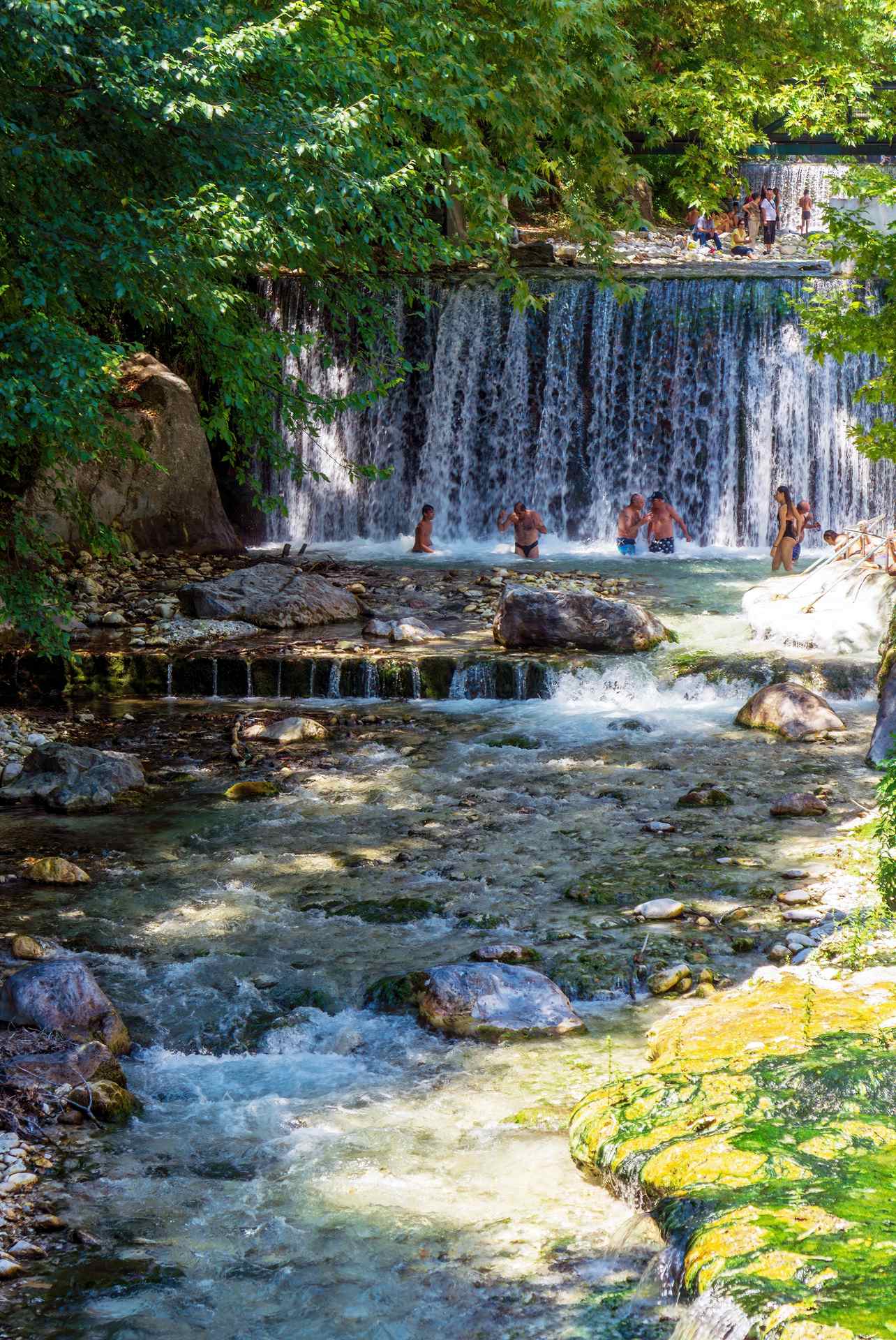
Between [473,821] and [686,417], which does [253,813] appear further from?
[686,417]

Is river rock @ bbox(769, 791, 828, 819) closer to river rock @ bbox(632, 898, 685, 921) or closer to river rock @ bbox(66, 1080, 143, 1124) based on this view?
river rock @ bbox(632, 898, 685, 921)

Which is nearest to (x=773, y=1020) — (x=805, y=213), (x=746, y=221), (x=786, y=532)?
(x=786, y=532)

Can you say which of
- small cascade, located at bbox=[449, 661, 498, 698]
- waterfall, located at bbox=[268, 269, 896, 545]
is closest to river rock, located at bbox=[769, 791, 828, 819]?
small cascade, located at bbox=[449, 661, 498, 698]

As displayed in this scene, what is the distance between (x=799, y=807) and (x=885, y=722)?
1296 mm

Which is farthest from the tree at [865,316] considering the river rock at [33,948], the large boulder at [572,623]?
the river rock at [33,948]

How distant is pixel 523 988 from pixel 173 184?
19.2ft

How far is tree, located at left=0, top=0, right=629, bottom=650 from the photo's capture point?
8180mm

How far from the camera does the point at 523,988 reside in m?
7.17

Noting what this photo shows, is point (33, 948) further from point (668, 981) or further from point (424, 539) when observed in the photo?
point (424, 539)

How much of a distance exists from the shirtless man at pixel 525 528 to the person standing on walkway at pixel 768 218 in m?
14.3

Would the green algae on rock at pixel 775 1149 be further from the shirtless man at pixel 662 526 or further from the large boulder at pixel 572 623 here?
the shirtless man at pixel 662 526

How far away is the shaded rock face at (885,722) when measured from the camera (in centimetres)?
1090

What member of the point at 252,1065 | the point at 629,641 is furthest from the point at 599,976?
the point at 629,641

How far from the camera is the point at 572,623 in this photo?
14680 millimetres
